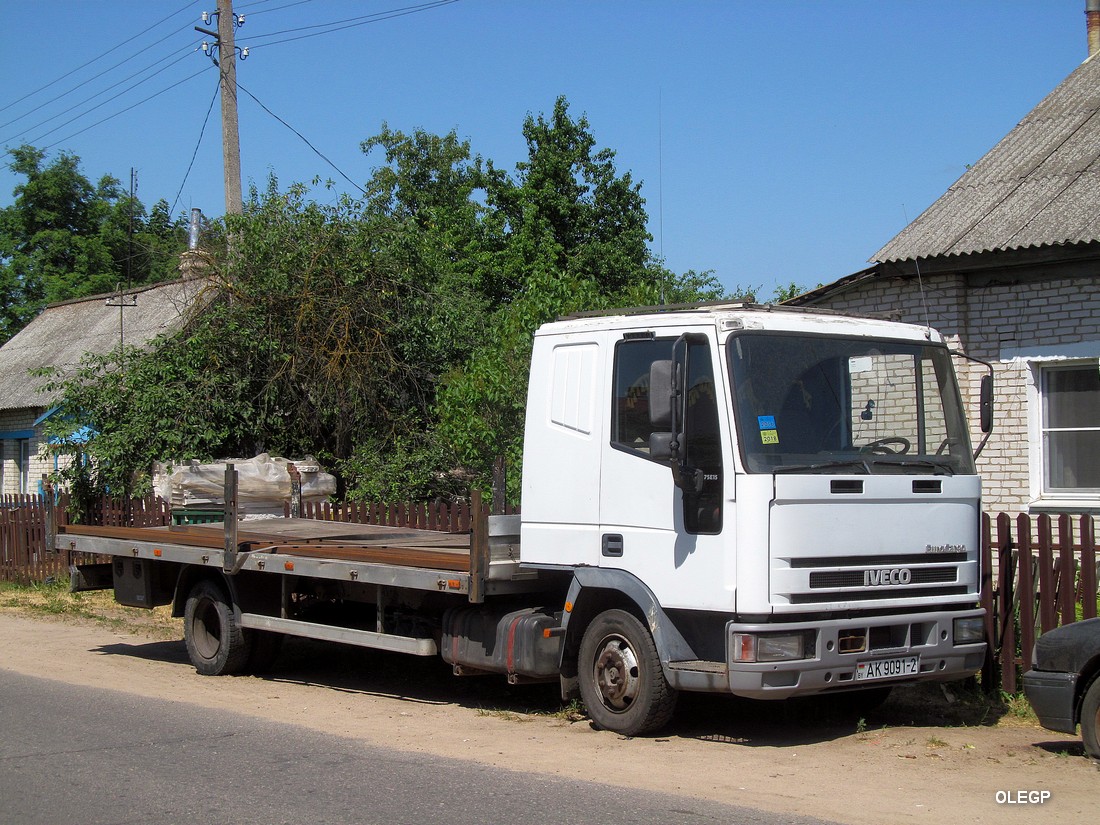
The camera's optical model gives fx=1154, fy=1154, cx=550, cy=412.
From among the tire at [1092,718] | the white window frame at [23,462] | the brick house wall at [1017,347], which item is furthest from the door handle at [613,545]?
the white window frame at [23,462]

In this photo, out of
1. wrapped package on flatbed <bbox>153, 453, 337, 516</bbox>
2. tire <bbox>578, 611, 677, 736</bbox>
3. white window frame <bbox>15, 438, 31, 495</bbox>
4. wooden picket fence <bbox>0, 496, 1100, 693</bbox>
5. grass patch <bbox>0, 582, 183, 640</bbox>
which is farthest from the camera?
white window frame <bbox>15, 438, 31, 495</bbox>

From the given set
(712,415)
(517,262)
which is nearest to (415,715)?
(712,415)

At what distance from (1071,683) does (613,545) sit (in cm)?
274

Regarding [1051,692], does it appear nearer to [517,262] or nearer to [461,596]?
[461,596]

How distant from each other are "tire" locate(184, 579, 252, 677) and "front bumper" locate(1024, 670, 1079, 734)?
21.8 ft

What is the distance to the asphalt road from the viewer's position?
5617 mm

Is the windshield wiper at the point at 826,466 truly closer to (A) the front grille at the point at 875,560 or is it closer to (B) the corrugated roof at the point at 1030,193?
(A) the front grille at the point at 875,560

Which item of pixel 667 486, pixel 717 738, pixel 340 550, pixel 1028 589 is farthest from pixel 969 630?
pixel 340 550

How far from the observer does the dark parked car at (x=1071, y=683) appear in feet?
21.0

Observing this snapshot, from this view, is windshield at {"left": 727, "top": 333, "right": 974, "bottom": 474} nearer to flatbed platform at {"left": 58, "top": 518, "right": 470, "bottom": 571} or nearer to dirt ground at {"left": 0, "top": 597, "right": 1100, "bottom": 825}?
dirt ground at {"left": 0, "top": 597, "right": 1100, "bottom": 825}

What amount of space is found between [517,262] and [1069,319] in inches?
741

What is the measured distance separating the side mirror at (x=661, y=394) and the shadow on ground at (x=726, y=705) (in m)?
2.15

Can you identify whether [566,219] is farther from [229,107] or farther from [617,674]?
[617,674]

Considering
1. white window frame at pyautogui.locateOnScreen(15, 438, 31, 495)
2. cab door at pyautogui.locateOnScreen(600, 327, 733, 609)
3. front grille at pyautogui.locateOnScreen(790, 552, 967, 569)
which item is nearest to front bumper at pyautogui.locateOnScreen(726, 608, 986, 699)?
front grille at pyautogui.locateOnScreen(790, 552, 967, 569)
